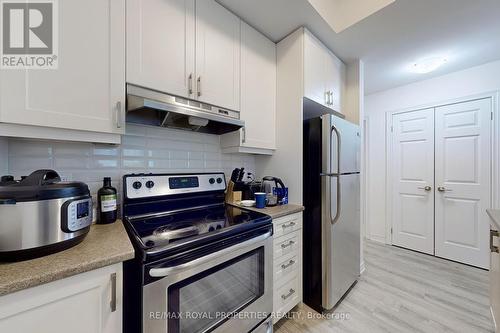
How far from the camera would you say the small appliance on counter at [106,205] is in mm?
1113

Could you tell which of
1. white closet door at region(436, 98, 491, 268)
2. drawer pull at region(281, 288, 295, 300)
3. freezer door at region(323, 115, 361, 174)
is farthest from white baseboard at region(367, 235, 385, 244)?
drawer pull at region(281, 288, 295, 300)

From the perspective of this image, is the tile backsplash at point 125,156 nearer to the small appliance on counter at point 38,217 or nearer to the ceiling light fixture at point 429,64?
the small appliance on counter at point 38,217

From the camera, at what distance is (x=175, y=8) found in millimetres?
1248

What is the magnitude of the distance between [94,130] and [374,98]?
12.5 feet

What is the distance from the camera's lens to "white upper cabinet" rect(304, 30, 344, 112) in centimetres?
179

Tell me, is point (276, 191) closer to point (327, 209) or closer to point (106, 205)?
point (327, 209)

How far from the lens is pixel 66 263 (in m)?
0.65

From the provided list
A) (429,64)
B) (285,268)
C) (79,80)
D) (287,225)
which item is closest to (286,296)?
(285,268)

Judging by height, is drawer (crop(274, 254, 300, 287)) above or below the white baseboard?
above

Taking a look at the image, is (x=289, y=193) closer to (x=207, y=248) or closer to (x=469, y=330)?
(x=207, y=248)

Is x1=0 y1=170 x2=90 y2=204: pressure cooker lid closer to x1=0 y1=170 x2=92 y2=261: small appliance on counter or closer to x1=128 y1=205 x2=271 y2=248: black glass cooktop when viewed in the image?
x1=0 y1=170 x2=92 y2=261: small appliance on counter

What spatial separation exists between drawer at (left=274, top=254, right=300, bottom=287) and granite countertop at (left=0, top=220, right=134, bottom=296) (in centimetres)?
106

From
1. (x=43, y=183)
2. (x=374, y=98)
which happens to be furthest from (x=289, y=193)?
(x=374, y=98)

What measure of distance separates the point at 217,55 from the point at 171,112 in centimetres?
60
